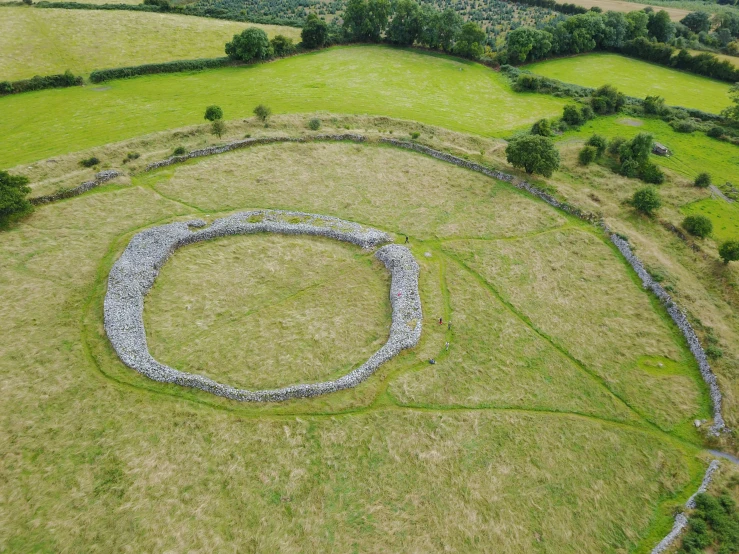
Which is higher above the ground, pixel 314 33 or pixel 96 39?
pixel 314 33

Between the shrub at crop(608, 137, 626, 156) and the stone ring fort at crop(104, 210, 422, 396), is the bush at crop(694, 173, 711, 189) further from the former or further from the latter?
the stone ring fort at crop(104, 210, 422, 396)

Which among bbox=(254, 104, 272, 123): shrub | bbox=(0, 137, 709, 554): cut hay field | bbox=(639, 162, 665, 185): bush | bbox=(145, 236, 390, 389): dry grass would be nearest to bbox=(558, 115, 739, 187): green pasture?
bbox=(639, 162, 665, 185): bush

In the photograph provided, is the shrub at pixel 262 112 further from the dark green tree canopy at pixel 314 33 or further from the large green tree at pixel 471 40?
the large green tree at pixel 471 40

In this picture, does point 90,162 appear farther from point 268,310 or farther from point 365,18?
point 365,18

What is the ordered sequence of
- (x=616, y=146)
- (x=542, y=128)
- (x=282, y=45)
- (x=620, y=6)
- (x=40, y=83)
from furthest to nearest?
1. (x=620, y=6)
2. (x=282, y=45)
3. (x=40, y=83)
4. (x=542, y=128)
5. (x=616, y=146)

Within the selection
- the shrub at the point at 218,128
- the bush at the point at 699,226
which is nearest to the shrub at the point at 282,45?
the shrub at the point at 218,128

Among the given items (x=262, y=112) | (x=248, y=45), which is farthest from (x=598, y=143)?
(x=248, y=45)

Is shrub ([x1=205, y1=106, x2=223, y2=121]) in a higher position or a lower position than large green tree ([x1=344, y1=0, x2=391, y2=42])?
lower
